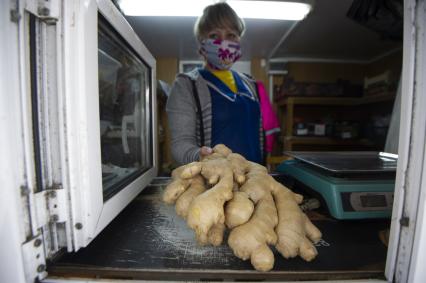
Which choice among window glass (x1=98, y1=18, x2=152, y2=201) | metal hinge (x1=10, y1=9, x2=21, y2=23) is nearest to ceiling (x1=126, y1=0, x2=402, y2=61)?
window glass (x1=98, y1=18, x2=152, y2=201)

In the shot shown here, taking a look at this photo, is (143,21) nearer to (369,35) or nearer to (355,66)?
(369,35)

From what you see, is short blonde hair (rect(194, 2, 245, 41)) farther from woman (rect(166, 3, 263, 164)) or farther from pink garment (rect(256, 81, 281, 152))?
pink garment (rect(256, 81, 281, 152))

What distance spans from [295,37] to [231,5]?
2.93 ft

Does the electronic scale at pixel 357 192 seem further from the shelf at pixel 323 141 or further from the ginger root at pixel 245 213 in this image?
the shelf at pixel 323 141

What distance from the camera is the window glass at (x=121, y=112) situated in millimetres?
701

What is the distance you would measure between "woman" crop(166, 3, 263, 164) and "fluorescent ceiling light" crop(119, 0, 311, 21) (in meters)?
0.48

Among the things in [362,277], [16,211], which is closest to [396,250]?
[362,277]

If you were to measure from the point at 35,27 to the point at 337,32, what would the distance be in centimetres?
238

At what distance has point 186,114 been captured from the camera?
1196mm

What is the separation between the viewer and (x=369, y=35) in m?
2.16

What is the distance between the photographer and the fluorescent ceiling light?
165 centimetres

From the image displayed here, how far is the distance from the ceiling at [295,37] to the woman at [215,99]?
821 millimetres

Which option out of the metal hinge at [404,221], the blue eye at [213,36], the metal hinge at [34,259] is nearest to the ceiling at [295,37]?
the blue eye at [213,36]

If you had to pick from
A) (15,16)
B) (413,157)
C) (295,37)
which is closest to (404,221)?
(413,157)
